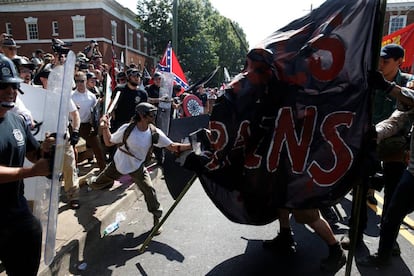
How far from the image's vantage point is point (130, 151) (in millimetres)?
4523

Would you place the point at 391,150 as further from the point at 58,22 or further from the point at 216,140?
the point at 58,22

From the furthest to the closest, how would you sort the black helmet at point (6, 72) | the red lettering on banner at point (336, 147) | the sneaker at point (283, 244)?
the sneaker at point (283, 244) < the red lettering on banner at point (336, 147) < the black helmet at point (6, 72)

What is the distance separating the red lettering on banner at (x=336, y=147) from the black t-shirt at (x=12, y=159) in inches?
83.3

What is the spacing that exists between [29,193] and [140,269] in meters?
1.29

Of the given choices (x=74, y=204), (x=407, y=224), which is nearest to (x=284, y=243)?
(x=407, y=224)

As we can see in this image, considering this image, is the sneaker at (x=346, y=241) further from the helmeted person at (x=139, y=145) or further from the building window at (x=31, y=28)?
the building window at (x=31, y=28)

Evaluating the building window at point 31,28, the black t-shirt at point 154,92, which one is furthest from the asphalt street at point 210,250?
the building window at point 31,28

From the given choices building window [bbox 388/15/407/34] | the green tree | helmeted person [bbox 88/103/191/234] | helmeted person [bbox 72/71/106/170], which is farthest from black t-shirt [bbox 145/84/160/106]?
building window [bbox 388/15/407/34]

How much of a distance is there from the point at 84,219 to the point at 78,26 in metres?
34.4

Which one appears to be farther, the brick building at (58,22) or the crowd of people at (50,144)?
the brick building at (58,22)

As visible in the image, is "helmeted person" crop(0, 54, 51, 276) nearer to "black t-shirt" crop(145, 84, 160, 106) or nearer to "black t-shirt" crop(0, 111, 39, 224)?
"black t-shirt" crop(0, 111, 39, 224)

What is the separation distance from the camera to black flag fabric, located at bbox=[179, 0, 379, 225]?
271 cm

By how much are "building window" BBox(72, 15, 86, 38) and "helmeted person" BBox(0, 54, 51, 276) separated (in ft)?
117

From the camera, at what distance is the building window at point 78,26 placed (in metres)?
34.6
